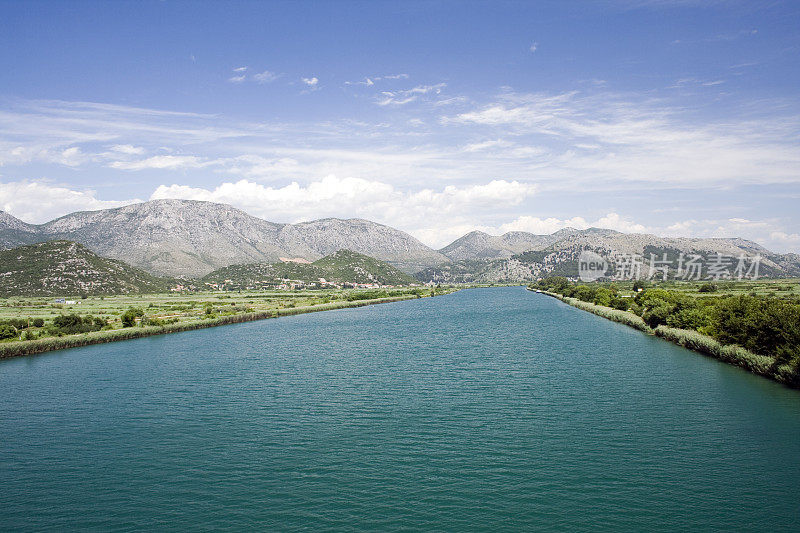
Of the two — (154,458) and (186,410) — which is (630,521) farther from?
(186,410)

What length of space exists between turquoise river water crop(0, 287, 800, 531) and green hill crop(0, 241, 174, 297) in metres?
119

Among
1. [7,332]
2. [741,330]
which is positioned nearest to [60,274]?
[7,332]

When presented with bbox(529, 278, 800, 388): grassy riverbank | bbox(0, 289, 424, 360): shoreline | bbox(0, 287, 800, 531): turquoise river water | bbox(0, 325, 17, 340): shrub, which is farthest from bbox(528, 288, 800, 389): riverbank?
bbox(0, 325, 17, 340): shrub

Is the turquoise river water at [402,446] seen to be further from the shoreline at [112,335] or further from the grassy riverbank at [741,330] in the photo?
the shoreline at [112,335]

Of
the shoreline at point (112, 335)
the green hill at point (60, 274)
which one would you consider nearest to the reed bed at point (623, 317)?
the shoreline at point (112, 335)

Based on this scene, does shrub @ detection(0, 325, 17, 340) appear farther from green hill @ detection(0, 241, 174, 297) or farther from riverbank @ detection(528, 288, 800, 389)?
green hill @ detection(0, 241, 174, 297)

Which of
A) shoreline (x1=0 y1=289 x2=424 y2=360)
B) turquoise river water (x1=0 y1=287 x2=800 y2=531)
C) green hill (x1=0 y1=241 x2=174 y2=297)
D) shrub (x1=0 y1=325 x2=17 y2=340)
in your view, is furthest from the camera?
green hill (x1=0 y1=241 x2=174 y2=297)

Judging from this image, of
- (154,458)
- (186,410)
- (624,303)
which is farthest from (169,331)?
(624,303)

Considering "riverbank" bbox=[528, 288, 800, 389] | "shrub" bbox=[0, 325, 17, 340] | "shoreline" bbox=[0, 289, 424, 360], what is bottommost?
"shoreline" bbox=[0, 289, 424, 360]

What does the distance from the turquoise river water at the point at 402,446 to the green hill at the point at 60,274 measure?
119 meters

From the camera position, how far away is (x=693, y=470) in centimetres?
2194

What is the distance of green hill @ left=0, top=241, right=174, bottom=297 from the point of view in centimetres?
14688

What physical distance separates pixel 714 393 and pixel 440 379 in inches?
760

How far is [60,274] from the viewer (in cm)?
15425
